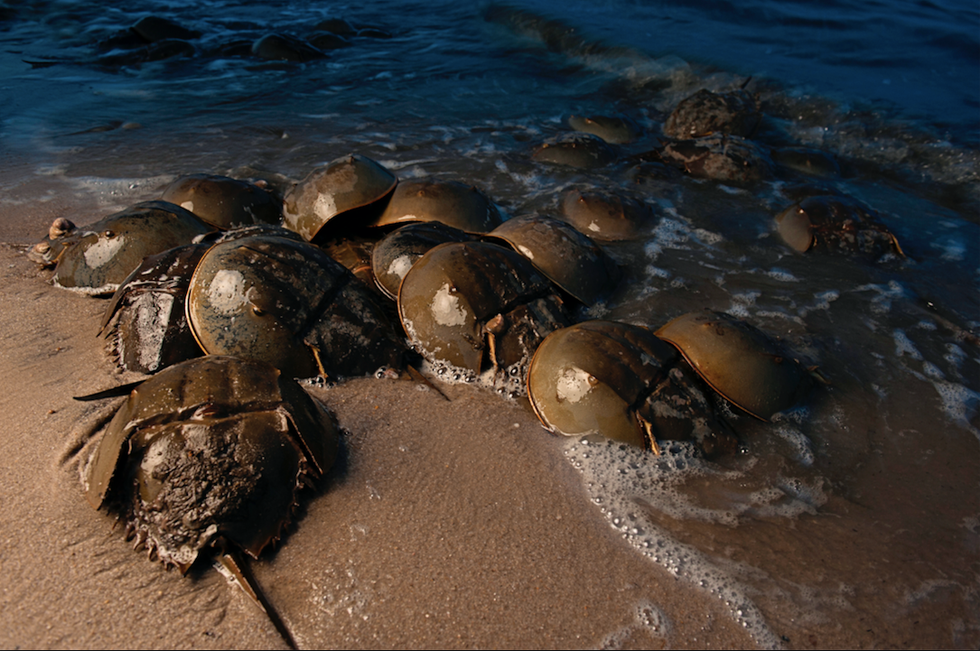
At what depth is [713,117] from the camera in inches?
223

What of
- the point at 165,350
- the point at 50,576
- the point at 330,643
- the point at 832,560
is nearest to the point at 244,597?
the point at 330,643

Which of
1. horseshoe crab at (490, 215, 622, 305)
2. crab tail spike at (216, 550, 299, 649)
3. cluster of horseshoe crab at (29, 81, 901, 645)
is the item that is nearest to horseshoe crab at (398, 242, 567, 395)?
cluster of horseshoe crab at (29, 81, 901, 645)

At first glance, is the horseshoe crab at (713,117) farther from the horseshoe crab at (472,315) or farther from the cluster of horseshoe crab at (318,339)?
the horseshoe crab at (472,315)

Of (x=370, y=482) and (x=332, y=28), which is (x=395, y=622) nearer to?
(x=370, y=482)

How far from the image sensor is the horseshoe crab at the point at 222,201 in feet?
10.6

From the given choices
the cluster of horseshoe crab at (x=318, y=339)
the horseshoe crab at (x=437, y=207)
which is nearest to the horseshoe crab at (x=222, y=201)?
the cluster of horseshoe crab at (x=318, y=339)

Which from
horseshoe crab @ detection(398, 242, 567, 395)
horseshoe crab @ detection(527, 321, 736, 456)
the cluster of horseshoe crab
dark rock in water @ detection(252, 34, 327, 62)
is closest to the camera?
the cluster of horseshoe crab

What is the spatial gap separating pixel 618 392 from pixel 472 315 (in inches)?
24.7

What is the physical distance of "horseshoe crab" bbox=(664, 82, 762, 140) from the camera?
18.5ft

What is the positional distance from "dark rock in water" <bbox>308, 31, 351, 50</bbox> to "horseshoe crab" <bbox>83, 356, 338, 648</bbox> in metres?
7.43

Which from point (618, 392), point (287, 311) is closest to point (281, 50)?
point (287, 311)

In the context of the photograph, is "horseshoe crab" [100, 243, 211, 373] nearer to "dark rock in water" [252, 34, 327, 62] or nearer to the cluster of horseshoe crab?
the cluster of horseshoe crab

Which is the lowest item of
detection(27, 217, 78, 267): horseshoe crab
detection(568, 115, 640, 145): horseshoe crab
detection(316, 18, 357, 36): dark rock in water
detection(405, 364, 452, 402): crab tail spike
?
detection(405, 364, 452, 402): crab tail spike

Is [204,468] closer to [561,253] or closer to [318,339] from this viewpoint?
[318,339]
